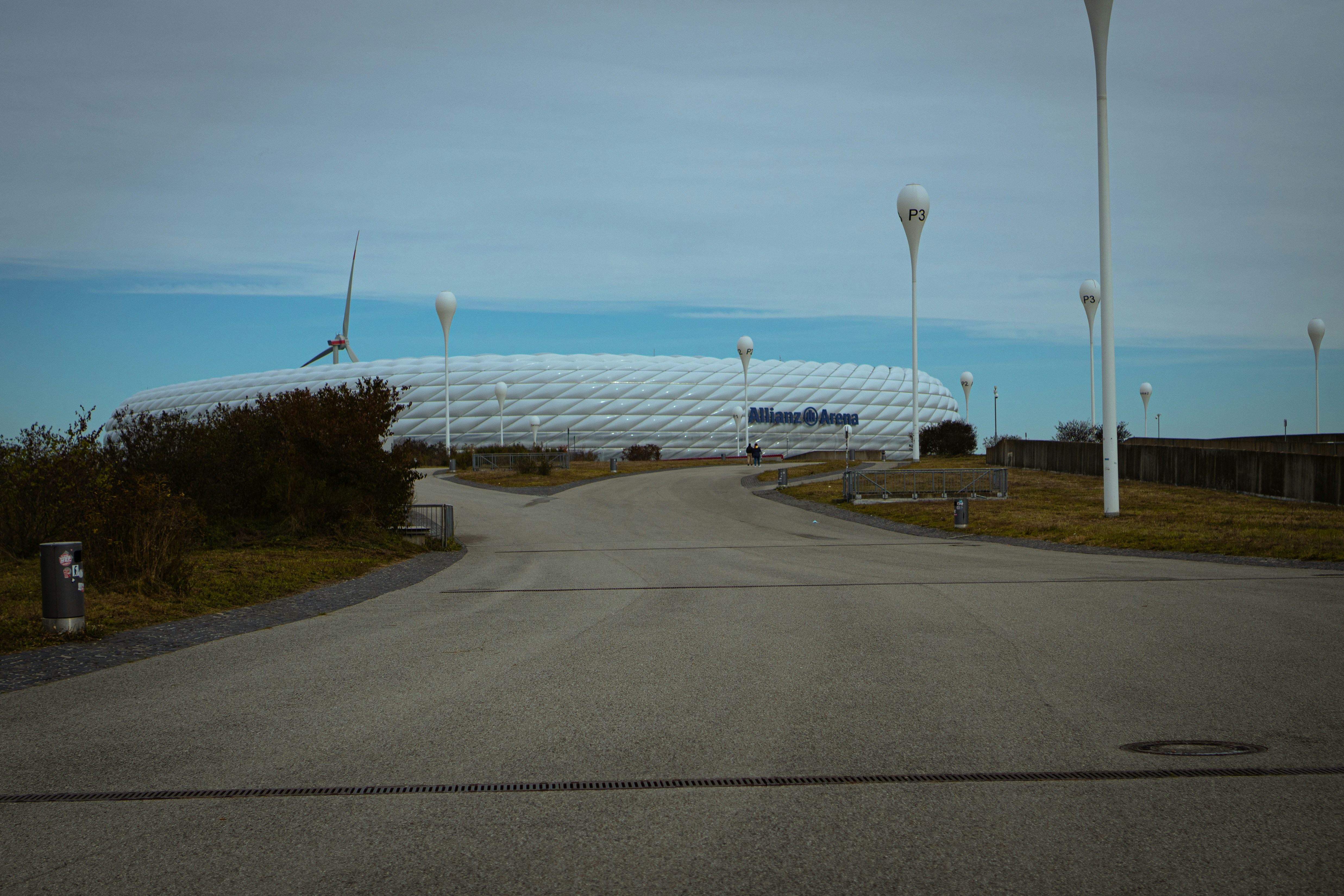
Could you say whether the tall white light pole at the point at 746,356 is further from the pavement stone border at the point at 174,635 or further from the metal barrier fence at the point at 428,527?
the pavement stone border at the point at 174,635

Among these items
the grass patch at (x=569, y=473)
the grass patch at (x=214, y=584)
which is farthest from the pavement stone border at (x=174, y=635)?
the grass patch at (x=569, y=473)

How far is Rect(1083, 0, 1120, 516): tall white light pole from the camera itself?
2147 centimetres

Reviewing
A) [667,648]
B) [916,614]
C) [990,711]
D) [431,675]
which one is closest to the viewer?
[990,711]

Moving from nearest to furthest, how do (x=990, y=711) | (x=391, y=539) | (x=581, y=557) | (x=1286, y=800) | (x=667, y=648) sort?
(x=1286, y=800), (x=990, y=711), (x=667, y=648), (x=581, y=557), (x=391, y=539)

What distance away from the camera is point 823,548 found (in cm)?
1867

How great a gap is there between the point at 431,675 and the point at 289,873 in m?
3.55

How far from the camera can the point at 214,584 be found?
12633mm

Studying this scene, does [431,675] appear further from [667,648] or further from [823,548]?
[823,548]

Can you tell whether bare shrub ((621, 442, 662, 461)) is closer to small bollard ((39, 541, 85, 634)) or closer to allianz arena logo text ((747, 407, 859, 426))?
allianz arena logo text ((747, 407, 859, 426))

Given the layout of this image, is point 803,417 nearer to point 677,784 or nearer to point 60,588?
point 60,588

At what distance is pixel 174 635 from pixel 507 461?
152 ft

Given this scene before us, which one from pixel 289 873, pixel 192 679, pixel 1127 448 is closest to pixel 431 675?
pixel 192 679

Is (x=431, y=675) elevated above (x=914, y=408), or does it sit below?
below

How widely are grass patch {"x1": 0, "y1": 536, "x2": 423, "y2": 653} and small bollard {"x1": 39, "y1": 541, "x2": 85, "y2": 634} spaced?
0.13 meters
